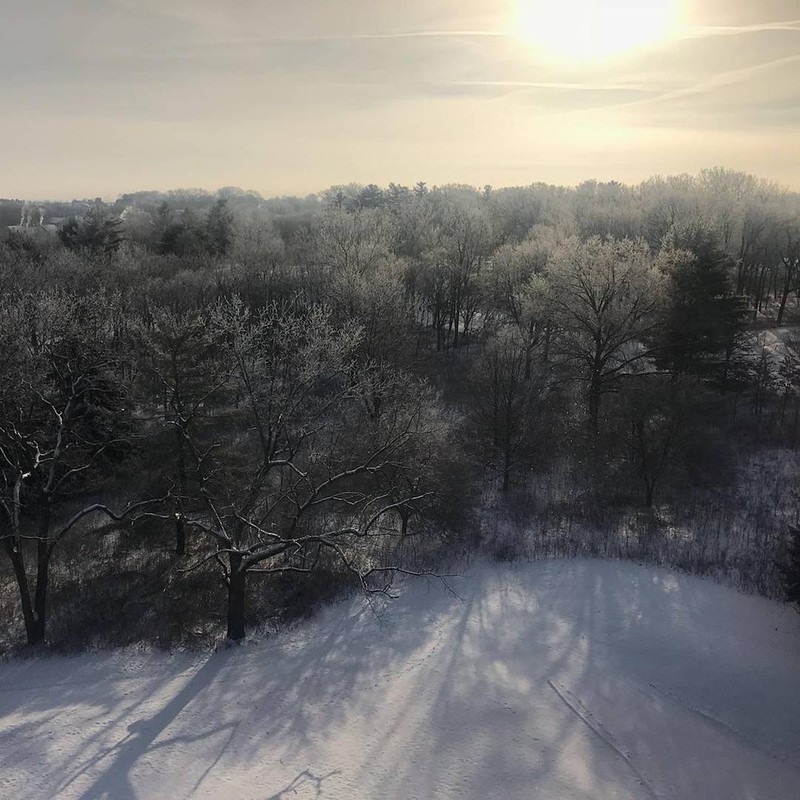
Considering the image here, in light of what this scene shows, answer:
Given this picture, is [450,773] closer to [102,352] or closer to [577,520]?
[577,520]

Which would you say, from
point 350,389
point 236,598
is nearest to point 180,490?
point 236,598

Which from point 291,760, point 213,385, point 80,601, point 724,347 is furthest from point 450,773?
point 724,347

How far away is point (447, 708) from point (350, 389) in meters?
7.55

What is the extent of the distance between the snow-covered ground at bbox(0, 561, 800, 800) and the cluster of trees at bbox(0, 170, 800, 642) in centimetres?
190

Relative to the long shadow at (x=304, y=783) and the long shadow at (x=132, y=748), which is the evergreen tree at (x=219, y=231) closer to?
the long shadow at (x=132, y=748)

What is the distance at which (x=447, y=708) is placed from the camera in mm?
11695

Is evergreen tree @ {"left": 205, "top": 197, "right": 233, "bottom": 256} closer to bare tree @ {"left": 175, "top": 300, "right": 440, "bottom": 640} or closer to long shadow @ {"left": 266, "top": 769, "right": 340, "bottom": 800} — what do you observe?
bare tree @ {"left": 175, "top": 300, "right": 440, "bottom": 640}

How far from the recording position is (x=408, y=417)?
19953mm

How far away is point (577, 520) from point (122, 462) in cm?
1676

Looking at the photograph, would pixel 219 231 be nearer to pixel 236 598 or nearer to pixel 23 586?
pixel 23 586

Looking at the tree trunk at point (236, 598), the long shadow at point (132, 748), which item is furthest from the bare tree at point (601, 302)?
the long shadow at point (132, 748)

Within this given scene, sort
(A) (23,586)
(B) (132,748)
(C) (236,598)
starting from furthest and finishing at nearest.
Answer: (C) (236,598) < (A) (23,586) < (B) (132,748)

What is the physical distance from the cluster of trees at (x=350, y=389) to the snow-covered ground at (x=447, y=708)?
6.23 ft

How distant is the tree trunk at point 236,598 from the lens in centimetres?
1331
